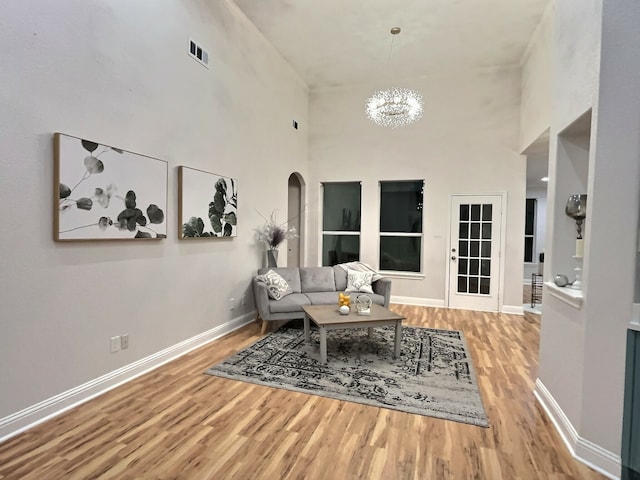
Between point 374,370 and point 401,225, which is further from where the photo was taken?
point 401,225

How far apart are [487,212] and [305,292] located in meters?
3.57

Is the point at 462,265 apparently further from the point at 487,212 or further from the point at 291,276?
the point at 291,276

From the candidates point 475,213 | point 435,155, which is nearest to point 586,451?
point 475,213

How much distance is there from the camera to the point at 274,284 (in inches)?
188

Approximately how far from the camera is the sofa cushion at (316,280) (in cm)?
539

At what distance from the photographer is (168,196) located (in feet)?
11.9

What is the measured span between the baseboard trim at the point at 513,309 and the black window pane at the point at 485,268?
2.04ft

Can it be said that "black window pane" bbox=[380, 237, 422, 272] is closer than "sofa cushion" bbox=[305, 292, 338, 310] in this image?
No

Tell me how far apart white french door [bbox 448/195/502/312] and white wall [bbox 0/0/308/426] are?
381 centimetres

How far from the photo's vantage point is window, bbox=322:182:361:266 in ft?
23.3

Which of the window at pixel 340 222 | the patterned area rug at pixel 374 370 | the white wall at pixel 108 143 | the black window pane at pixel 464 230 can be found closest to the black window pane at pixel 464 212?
the black window pane at pixel 464 230

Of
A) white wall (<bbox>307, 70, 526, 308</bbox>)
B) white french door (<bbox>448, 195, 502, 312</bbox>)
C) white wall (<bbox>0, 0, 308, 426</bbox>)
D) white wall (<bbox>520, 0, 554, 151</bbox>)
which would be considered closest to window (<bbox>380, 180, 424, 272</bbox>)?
white wall (<bbox>307, 70, 526, 308</bbox>)

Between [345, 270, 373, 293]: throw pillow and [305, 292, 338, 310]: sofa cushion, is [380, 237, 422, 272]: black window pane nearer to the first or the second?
[345, 270, 373, 293]: throw pillow

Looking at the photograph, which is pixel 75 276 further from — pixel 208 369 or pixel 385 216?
pixel 385 216
